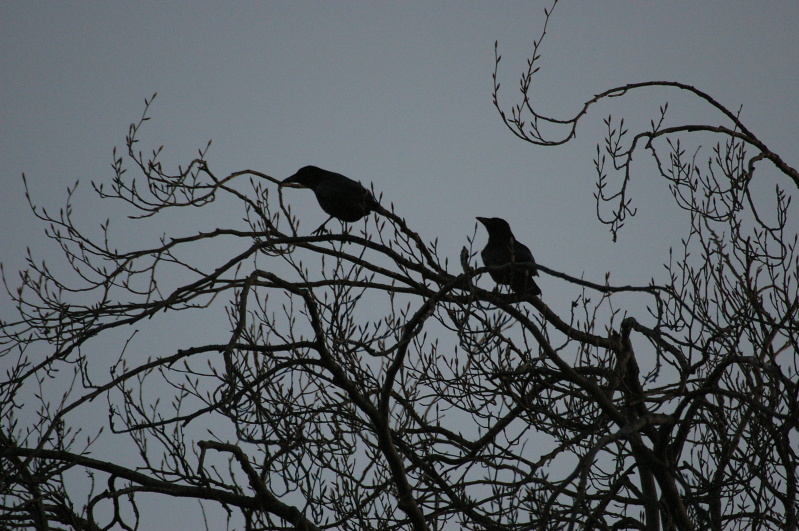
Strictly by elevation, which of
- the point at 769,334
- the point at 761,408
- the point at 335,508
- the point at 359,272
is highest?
the point at 359,272

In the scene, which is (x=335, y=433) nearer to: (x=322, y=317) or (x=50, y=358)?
(x=322, y=317)

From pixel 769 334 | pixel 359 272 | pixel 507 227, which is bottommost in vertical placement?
pixel 769 334

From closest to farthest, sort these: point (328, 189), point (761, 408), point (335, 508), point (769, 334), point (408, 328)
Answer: point (761, 408)
point (408, 328)
point (769, 334)
point (335, 508)
point (328, 189)

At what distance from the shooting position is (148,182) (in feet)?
16.8

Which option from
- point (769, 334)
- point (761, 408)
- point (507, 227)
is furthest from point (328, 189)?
point (761, 408)

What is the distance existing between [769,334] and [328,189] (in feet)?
13.9

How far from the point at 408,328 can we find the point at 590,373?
5.73 ft

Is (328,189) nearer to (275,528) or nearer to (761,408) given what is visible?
(275,528)

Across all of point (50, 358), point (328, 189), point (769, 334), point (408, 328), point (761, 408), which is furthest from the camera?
point (328, 189)

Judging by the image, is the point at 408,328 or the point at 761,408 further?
the point at 408,328

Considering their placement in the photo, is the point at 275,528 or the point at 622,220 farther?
the point at 622,220

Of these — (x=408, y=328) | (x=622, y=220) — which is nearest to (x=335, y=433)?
(x=408, y=328)

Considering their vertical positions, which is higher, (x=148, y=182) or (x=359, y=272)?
(x=148, y=182)

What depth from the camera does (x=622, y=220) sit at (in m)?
5.19
